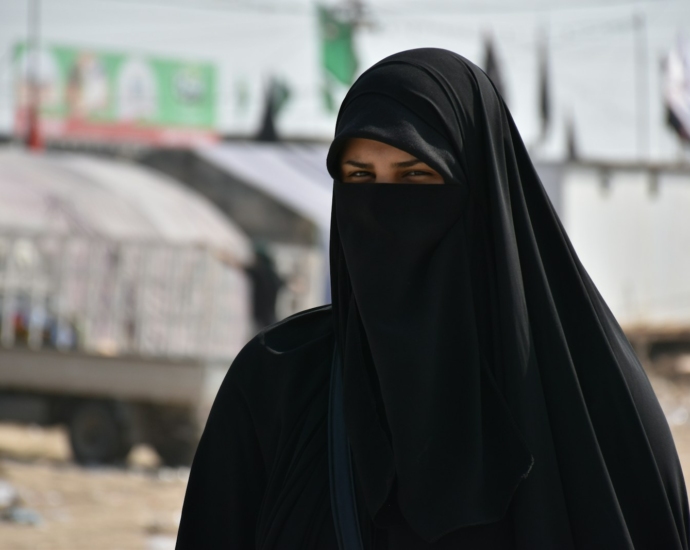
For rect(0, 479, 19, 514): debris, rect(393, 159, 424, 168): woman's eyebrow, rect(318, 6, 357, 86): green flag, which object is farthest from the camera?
rect(318, 6, 357, 86): green flag

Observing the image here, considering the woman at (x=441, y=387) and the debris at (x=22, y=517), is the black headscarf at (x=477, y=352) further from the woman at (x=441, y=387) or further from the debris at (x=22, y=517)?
the debris at (x=22, y=517)

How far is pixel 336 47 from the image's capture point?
53.7ft

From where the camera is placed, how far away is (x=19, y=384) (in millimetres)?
7152

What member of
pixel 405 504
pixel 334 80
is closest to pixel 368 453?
pixel 405 504

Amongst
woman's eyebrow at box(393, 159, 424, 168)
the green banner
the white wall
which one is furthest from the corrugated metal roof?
the green banner

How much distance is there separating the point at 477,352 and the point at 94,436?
249 inches

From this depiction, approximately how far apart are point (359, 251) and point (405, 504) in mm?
382

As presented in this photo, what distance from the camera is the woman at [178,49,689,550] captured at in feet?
4.56

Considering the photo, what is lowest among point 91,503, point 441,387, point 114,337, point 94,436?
point 91,503

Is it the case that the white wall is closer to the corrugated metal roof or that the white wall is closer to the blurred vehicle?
the corrugated metal roof

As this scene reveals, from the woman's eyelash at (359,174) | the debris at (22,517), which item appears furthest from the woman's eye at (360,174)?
the debris at (22,517)

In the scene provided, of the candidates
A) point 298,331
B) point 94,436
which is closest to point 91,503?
point 94,436

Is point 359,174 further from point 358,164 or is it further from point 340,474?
point 340,474

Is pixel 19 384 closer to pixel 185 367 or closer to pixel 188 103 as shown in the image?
pixel 185 367
